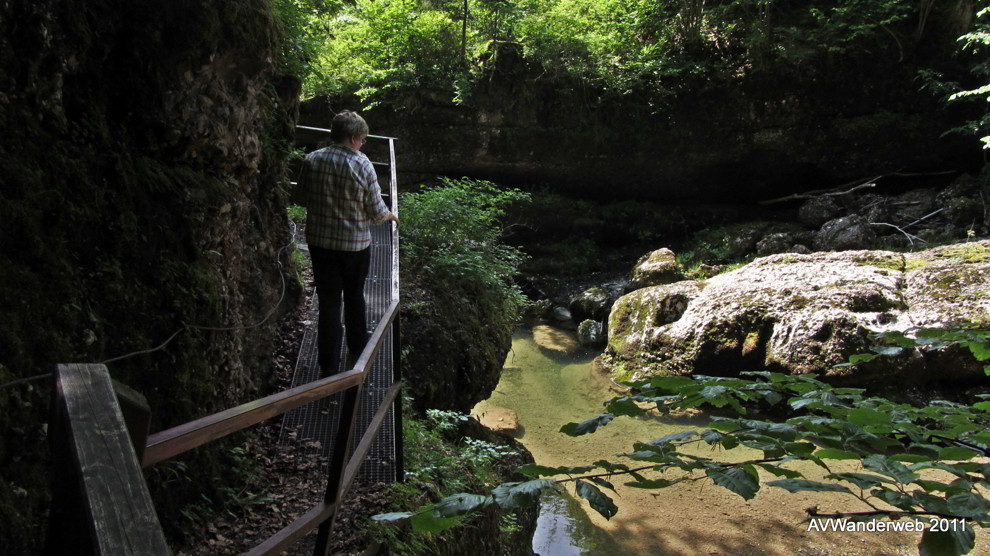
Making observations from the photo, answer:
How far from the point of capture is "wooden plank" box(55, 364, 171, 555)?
34.2 inches

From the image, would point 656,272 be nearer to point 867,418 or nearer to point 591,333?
point 591,333

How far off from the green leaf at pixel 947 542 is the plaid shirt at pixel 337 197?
138 inches

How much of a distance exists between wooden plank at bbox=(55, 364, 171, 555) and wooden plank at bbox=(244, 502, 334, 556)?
3.65 ft

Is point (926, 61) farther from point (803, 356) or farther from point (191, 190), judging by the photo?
point (191, 190)

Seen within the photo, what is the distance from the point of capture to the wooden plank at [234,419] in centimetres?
130

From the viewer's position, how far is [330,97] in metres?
15.1

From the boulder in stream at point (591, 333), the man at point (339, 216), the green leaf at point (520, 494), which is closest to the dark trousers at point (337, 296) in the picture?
the man at point (339, 216)

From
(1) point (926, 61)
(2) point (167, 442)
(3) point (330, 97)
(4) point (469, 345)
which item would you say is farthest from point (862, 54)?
(2) point (167, 442)

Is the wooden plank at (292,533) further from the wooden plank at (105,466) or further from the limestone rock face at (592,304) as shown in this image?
the limestone rock face at (592,304)

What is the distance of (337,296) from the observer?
4.39m

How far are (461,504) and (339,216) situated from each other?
2.95 meters

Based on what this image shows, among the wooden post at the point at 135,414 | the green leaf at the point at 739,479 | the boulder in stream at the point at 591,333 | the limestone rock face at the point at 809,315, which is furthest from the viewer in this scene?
the boulder in stream at the point at 591,333

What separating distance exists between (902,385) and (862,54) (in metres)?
9.98

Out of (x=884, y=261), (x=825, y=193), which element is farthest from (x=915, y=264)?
(x=825, y=193)
